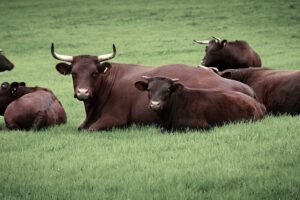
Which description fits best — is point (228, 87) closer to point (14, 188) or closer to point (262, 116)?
point (262, 116)

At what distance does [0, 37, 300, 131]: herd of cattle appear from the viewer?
10.6m

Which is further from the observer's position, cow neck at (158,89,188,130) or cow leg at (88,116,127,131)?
cow leg at (88,116,127,131)

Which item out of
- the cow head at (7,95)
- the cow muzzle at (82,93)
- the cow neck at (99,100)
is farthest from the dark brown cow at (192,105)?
the cow head at (7,95)

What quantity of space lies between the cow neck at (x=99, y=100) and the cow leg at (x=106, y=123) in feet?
0.93

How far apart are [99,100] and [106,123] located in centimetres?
64

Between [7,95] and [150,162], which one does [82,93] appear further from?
[150,162]

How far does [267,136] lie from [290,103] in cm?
317

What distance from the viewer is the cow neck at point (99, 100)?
39.8 feet

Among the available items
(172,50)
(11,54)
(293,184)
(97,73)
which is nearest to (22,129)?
(97,73)

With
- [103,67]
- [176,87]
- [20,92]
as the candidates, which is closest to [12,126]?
[20,92]

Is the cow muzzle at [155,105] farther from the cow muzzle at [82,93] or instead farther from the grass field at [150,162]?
the cow muzzle at [82,93]

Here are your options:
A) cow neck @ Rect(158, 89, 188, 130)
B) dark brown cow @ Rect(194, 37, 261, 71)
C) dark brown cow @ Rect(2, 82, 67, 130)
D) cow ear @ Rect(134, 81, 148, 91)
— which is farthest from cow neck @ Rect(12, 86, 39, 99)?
dark brown cow @ Rect(194, 37, 261, 71)

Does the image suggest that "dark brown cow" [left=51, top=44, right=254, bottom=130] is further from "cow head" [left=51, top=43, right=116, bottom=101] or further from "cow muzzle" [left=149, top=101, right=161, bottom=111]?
"cow muzzle" [left=149, top=101, right=161, bottom=111]

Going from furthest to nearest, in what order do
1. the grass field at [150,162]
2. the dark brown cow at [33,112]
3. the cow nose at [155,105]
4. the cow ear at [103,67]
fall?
the cow ear at [103,67] → the dark brown cow at [33,112] → the cow nose at [155,105] → the grass field at [150,162]
